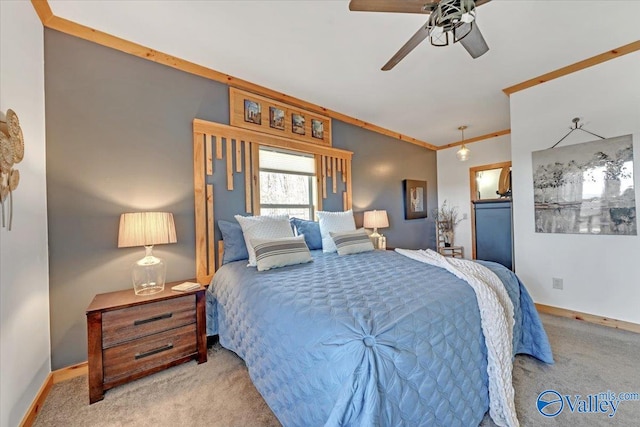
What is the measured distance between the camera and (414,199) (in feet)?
16.6

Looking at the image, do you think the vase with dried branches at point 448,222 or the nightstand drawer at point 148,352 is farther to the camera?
the vase with dried branches at point 448,222

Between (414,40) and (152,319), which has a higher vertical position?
(414,40)

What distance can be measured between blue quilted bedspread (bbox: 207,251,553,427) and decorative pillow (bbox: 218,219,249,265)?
65cm

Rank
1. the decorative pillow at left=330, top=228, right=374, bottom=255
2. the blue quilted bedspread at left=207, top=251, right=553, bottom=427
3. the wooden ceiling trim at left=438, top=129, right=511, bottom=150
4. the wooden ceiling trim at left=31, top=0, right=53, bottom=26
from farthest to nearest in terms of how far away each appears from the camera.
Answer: the wooden ceiling trim at left=438, top=129, right=511, bottom=150
the decorative pillow at left=330, top=228, right=374, bottom=255
the wooden ceiling trim at left=31, top=0, right=53, bottom=26
the blue quilted bedspread at left=207, top=251, right=553, bottom=427

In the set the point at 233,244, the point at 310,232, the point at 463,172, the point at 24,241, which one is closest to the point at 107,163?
the point at 24,241

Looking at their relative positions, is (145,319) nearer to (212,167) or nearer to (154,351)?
(154,351)

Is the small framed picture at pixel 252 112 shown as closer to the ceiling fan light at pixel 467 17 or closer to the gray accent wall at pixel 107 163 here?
the gray accent wall at pixel 107 163

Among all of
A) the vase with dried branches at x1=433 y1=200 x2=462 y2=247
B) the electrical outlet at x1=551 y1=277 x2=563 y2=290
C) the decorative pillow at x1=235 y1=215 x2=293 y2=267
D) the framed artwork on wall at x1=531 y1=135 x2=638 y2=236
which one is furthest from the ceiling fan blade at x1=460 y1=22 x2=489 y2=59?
Answer: the vase with dried branches at x1=433 y1=200 x2=462 y2=247

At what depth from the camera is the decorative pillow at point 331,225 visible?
2.83m

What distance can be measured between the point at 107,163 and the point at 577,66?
4.67 meters

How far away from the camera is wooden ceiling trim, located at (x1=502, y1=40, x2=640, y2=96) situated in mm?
2384

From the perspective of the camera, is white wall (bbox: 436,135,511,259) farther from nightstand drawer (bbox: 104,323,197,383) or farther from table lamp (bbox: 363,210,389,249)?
nightstand drawer (bbox: 104,323,197,383)

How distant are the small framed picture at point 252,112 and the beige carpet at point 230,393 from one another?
2423 mm

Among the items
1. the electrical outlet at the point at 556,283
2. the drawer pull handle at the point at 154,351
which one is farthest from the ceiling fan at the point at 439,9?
A: the electrical outlet at the point at 556,283
